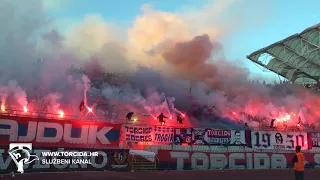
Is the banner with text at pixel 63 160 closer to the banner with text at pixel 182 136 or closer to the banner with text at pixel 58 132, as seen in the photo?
the banner with text at pixel 58 132

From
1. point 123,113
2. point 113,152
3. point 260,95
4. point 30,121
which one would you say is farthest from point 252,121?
point 30,121

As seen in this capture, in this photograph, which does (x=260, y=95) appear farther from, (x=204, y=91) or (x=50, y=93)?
(x=50, y=93)

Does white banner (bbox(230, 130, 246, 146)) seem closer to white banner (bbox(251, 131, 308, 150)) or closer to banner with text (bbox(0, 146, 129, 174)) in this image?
white banner (bbox(251, 131, 308, 150))

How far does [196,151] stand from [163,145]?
3.19m

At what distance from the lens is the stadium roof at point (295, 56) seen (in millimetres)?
43938

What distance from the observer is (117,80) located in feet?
160

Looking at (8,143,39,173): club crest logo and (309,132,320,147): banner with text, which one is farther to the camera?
(309,132,320,147): banner with text

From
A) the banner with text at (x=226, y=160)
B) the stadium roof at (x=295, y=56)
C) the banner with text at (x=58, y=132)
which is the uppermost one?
the stadium roof at (x=295, y=56)

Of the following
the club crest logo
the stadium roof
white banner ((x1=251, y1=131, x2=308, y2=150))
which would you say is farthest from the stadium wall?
the stadium roof

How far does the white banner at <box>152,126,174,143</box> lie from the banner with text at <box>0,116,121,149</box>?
384 cm

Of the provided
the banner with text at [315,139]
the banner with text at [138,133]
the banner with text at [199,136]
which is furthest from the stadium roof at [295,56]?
the banner with text at [138,133]

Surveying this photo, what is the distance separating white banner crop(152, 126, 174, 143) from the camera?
2956 centimetres

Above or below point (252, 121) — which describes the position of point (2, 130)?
below

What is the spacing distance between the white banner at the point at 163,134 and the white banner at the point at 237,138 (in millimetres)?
6634
